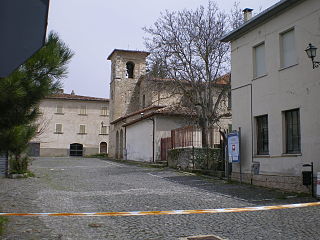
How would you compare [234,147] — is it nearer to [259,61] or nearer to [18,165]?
[259,61]

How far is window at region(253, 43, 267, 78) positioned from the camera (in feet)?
48.0

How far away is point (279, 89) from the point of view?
43.9ft

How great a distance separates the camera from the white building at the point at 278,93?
12031 mm

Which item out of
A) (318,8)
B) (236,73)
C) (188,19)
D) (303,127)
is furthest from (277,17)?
(188,19)

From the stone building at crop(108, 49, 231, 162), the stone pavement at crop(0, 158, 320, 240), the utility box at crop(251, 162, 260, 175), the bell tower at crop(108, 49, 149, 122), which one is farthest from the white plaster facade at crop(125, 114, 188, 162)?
the bell tower at crop(108, 49, 149, 122)

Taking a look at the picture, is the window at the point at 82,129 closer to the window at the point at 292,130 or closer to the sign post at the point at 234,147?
the sign post at the point at 234,147

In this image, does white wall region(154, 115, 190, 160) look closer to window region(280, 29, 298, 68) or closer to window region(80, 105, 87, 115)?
window region(280, 29, 298, 68)

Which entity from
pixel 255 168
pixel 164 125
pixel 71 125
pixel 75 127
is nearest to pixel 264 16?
pixel 255 168

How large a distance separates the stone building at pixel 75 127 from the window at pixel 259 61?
4011cm

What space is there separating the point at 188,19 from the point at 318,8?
12.0 m

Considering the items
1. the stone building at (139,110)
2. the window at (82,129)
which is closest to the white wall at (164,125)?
the stone building at (139,110)

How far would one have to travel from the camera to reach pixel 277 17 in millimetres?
13695

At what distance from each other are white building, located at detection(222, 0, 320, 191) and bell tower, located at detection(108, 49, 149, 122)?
95.4 ft

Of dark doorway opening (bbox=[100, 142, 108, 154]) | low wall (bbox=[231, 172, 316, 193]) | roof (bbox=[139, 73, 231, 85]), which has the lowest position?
low wall (bbox=[231, 172, 316, 193])
